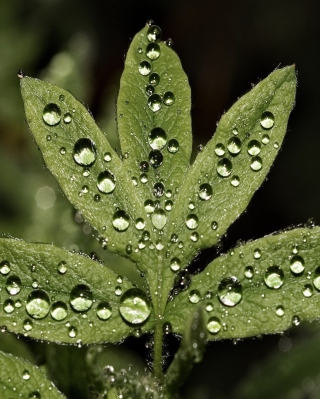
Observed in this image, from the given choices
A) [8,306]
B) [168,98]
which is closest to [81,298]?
[8,306]

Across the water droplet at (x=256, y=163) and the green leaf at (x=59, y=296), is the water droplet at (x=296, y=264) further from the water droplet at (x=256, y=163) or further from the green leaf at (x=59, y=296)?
the green leaf at (x=59, y=296)

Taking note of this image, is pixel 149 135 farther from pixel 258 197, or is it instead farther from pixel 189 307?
pixel 258 197

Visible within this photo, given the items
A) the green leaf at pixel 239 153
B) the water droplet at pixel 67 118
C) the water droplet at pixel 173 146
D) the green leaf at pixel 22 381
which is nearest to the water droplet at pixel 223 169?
the green leaf at pixel 239 153

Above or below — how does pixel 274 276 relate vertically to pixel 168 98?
below

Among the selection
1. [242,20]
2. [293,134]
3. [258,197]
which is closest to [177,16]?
[242,20]

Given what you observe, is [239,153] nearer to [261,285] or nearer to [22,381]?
A: [261,285]

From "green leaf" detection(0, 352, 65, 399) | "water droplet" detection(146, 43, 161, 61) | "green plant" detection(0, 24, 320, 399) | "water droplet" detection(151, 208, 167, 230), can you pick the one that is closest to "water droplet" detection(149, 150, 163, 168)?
"green plant" detection(0, 24, 320, 399)

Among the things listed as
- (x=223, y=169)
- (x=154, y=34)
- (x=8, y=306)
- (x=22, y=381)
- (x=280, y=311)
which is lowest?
(x=22, y=381)

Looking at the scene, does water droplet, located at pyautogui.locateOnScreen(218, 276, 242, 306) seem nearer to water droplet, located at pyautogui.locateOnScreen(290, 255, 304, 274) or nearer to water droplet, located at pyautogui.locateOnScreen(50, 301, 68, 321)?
water droplet, located at pyautogui.locateOnScreen(290, 255, 304, 274)
